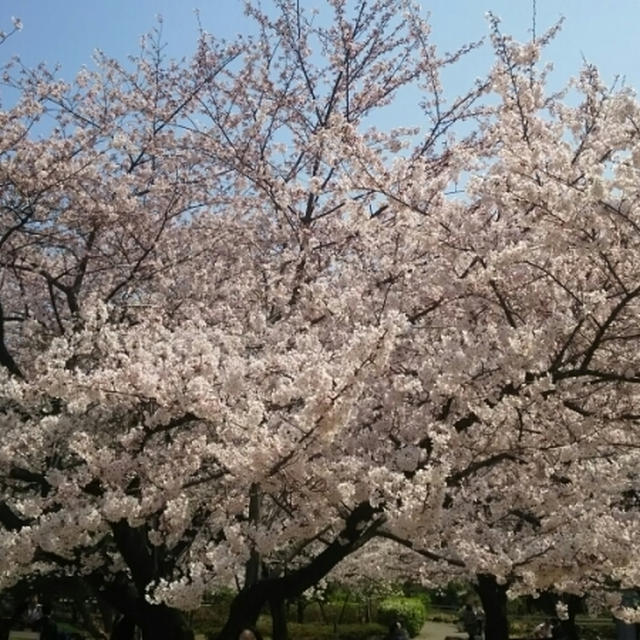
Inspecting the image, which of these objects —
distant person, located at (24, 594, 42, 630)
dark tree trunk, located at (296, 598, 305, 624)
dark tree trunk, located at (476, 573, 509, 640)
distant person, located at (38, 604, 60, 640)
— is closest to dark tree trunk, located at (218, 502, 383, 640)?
dark tree trunk, located at (476, 573, 509, 640)

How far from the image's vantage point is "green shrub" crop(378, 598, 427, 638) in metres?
21.8

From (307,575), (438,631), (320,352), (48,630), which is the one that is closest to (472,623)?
(438,631)

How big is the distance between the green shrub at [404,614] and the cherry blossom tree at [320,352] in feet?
46.4

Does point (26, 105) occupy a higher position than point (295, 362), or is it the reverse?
point (26, 105)

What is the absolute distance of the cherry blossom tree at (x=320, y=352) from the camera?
5.00 metres

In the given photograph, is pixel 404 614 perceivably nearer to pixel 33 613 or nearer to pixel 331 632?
pixel 331 632

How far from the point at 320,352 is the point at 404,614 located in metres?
18.3

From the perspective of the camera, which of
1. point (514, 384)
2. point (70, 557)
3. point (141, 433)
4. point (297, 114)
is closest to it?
point (514, 384)

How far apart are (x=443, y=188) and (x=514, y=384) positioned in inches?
100.0

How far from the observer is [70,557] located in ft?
22.1

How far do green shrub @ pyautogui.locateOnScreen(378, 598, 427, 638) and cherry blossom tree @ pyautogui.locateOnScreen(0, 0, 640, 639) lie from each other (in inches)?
557

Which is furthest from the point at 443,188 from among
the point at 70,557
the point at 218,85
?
the point at 70,557

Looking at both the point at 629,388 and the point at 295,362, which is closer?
the point at 295,362

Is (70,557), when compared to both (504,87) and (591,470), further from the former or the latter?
(504,87)
